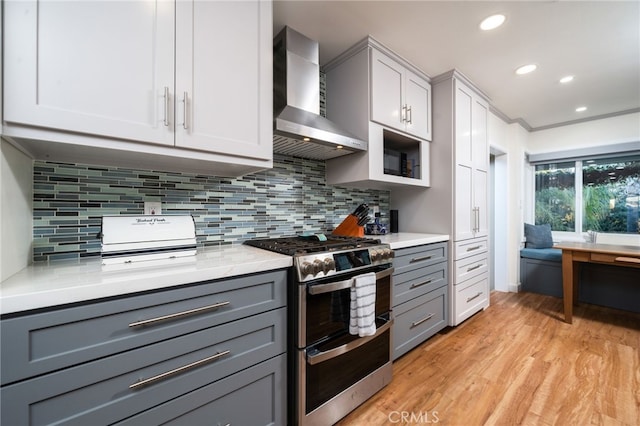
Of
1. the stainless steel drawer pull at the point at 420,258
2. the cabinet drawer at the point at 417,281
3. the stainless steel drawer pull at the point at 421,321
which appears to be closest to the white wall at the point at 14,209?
the cabinet drawer at the point at 417,281

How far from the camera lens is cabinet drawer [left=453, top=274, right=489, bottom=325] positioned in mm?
2416

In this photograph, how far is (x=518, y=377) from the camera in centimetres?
176

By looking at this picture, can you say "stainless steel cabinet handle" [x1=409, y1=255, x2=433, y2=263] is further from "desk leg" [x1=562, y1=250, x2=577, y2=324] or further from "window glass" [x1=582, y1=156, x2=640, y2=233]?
"window glass" [x1=582, y1=156, x2=640, y2=233]

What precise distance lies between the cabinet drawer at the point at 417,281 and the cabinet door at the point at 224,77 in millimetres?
1274

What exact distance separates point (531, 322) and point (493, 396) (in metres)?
1.55

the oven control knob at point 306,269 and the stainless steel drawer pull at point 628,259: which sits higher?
the oven control knob at point 306,269

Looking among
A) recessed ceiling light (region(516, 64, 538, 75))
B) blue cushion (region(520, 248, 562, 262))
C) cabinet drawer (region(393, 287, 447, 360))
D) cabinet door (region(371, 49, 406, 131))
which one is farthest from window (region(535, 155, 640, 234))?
cabinet door (region(371, 49, 406, 131))

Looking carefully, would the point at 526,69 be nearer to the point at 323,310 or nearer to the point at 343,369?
the point at 323,310

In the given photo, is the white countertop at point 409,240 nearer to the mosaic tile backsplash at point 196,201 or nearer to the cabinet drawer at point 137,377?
the mosaic tile backsplash at point 196,201

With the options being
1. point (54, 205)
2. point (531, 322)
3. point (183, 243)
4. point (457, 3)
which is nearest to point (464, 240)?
point (531, 322)

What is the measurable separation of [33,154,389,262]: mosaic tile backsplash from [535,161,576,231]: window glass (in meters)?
3.55

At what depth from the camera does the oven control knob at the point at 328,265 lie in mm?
1286

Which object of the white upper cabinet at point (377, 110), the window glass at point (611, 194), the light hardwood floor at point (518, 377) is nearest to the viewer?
the light hardwood floor at point (518, 377)

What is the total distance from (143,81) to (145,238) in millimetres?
678
